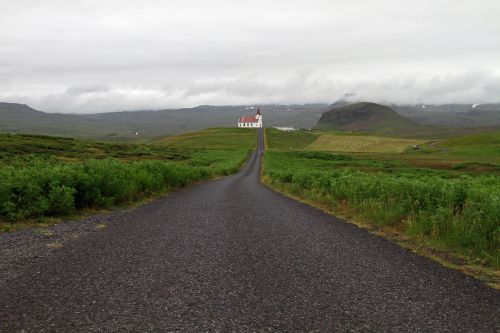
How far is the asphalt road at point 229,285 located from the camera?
6.01m

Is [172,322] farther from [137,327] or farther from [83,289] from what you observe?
[83,289]

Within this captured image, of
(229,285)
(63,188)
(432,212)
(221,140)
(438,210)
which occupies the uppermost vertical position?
(63,188)

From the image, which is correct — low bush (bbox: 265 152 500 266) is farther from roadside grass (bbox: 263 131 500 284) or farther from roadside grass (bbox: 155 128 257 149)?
roadside grass (bbox: 155 128 257 149)

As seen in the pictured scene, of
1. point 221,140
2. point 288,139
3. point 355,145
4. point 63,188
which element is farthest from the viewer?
point 288,139

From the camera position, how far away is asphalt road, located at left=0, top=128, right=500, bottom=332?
6.01 m

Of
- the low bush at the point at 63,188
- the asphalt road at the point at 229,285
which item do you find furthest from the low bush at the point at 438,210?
the low bush at the point at 63,188

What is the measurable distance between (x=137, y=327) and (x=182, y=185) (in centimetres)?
3007

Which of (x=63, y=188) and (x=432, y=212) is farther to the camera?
(x=63, y=188)

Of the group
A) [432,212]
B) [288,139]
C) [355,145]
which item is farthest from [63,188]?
[288,139]

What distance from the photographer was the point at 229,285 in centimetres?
763

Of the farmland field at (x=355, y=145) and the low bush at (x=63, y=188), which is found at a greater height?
the low bush at (x=63, y=188)

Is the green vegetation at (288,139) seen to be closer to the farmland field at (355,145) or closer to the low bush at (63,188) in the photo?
the farmland field at (355,145)

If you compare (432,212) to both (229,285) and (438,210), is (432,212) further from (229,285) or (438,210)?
(229,285)

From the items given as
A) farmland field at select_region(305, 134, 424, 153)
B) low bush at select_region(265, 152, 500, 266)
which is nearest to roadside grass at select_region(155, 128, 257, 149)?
farmland field at select_region(305, 134, 424, 153)
